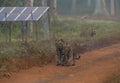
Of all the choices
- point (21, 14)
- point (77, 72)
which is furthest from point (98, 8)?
point (77, 72)

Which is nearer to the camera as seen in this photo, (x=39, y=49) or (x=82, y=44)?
(x=39, y=49)

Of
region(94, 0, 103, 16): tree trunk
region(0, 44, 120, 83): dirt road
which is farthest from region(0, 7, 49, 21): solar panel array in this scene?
region(94, 0, 103, 16): tree trunk

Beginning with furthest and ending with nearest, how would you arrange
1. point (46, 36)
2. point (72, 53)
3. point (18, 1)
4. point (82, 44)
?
point (18, 1)
point (46, 36)
point (82, 44)
point (72, 53)

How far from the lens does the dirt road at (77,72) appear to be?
1130 cm

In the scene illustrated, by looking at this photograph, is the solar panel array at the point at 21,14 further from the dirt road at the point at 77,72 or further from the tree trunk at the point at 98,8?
the tree trunk at the point at 98,8

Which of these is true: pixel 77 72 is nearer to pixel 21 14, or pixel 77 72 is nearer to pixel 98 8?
pixel 21 14

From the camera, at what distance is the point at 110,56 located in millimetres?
15594

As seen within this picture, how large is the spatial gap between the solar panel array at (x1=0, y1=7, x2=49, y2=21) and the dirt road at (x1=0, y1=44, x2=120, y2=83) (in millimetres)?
2601

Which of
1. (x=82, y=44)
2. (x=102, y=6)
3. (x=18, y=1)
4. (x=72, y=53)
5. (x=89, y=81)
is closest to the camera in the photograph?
(x=89, y=81)

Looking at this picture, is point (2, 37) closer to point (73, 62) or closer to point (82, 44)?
point (82, 44)

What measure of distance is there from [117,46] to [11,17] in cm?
556

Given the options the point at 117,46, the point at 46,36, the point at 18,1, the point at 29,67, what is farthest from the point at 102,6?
the point at 29,67

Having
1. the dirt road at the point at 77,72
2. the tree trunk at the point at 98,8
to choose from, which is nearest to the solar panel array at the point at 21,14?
the dirt road at the point at 77,72

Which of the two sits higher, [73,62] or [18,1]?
[18,1]
